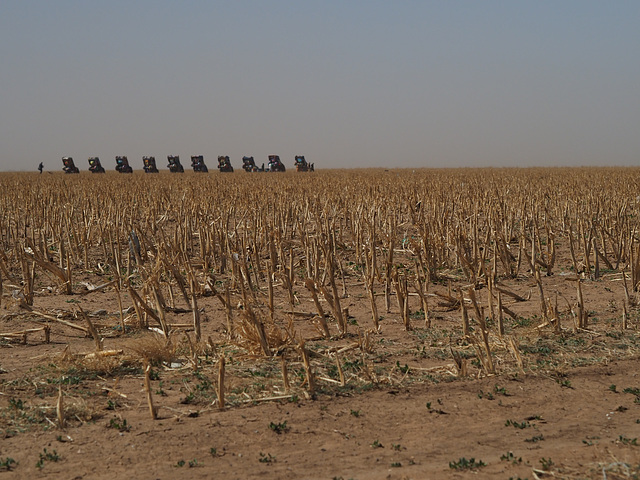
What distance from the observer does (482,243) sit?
9508 millimetres

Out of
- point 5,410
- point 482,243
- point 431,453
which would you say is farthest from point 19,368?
point 482,243

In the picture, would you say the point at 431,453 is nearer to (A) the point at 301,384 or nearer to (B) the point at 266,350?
(A) the point at 301,384

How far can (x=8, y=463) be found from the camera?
3.59m

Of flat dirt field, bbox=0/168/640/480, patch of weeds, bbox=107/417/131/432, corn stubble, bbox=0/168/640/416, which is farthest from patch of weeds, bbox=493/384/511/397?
patch of weeds, bbox=107/417/131/432

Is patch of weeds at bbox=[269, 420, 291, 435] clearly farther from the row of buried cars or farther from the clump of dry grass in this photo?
the row of buried cars

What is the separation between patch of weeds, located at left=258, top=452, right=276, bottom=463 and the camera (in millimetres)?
3626

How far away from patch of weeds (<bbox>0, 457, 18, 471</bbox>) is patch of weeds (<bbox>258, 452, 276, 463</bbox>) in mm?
1330

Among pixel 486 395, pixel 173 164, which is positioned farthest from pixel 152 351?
pixel 173 164

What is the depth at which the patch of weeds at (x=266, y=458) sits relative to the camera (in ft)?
11.9

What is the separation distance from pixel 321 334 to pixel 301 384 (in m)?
1.28

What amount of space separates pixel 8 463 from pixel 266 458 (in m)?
1.40

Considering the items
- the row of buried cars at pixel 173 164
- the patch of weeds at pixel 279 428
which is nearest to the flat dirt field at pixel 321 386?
the patch of weeds at pixel 279 428

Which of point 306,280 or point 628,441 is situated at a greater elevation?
point 306,280

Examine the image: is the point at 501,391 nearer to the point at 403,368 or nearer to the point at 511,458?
the point at 403,368
